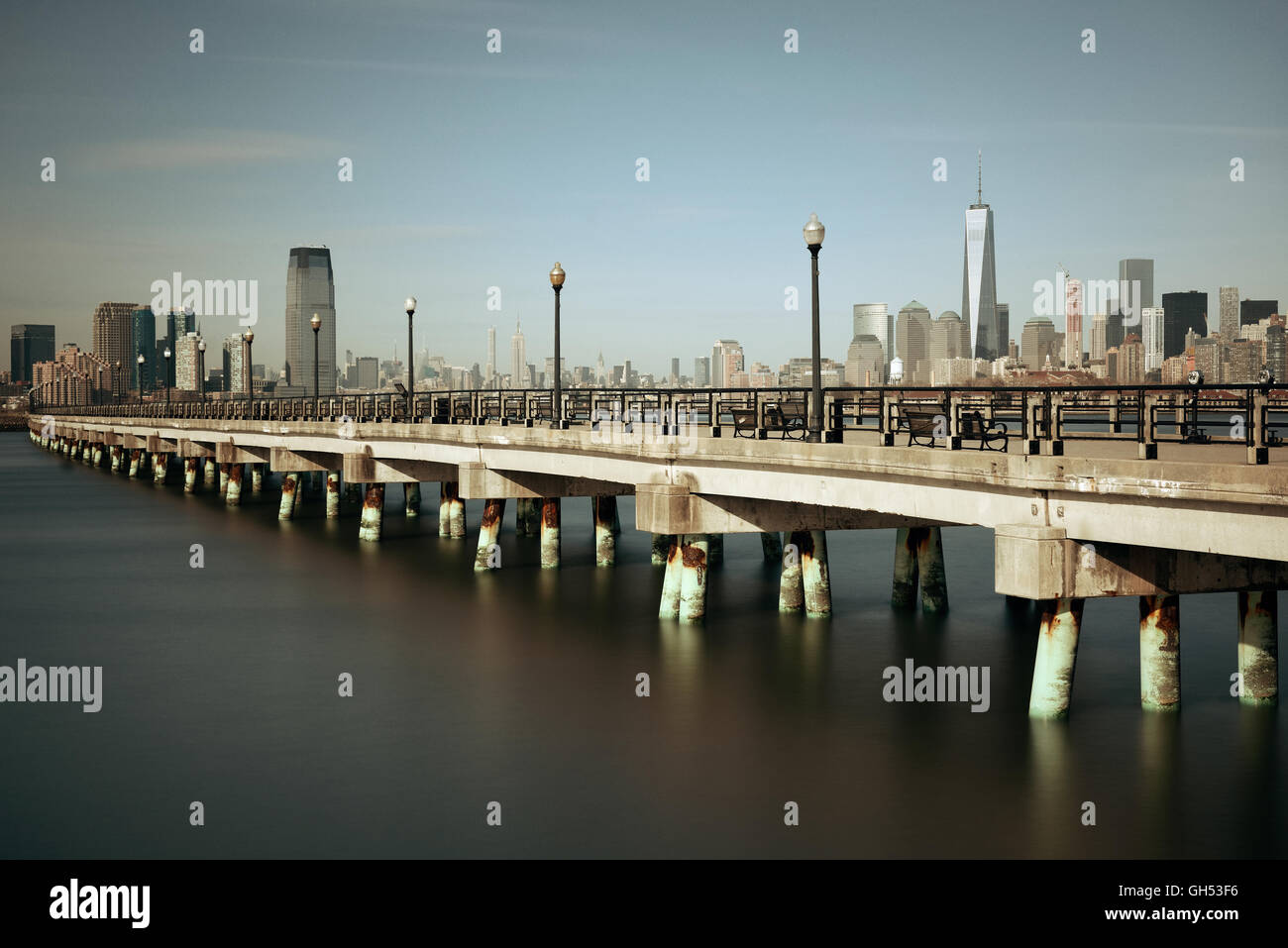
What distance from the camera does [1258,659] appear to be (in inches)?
806

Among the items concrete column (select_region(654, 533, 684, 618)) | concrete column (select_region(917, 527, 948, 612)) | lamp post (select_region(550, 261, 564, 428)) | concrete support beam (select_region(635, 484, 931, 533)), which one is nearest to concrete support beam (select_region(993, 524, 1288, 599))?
concrete support beam (select_region(635, 484, 931, 533))

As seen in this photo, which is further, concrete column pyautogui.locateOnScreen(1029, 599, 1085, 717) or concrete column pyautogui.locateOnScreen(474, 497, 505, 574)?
concrete column pyautogui.locateOnScreen(474, 497, 505, 574)

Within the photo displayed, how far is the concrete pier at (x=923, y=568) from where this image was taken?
99.0ft

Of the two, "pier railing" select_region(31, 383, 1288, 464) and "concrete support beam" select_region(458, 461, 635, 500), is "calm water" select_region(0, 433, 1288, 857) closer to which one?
"concrete support beam" select_region(458, 461, 635, 500)

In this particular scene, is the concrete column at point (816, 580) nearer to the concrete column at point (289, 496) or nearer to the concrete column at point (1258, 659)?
the concrete column at point (1258, 659)

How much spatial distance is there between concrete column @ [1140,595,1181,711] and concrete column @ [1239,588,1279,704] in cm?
105

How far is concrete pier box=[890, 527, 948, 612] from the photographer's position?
3019 cm

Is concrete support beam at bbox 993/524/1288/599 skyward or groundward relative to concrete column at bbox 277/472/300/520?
skyward

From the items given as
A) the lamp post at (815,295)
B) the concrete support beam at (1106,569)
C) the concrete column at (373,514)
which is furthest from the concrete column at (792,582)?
the concrete column at (373,514)

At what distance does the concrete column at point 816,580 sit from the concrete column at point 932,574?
88.3 inches

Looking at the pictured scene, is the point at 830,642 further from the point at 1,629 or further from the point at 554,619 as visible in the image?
the point at 1,629
